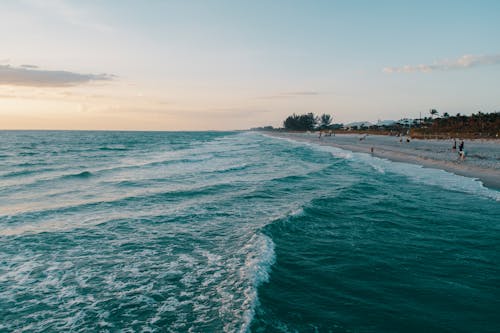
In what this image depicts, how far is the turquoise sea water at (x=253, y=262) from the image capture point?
6.60 metres

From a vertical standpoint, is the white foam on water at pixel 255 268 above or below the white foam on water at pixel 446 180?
below

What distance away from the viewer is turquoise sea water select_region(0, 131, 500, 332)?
660 cm

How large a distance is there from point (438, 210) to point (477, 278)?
7753 mm

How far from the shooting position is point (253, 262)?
941 cm

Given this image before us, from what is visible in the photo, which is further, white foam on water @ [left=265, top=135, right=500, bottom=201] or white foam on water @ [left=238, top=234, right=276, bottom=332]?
white foam on water @ [left=265, top=135, right=500, bottom=201]

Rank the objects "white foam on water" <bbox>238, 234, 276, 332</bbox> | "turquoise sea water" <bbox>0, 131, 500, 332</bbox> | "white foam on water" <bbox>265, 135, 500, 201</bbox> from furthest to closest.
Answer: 1. "white foam on water" <bbox>265, 135, 500, 201</bbox>
2. "white foam on water" <bbox>238, 234, 276, 332</bbox>
3. "turquoise sea water" <bbox>0, 131, 500, 332</bbox>

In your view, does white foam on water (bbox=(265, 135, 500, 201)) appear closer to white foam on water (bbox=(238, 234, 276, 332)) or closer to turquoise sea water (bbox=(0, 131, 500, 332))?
turquoise sea water (bbox=(0, 131, 500, 332))

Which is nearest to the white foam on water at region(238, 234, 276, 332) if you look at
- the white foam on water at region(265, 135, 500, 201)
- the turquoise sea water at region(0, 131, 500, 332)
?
the turquoise sea water at region(0, 131, 500, 332)

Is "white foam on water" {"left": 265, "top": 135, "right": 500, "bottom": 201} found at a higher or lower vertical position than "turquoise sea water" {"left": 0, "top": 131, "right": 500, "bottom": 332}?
higher

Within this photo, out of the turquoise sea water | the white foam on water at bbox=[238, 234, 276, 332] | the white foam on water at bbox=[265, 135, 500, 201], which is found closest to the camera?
the turquoise sea water

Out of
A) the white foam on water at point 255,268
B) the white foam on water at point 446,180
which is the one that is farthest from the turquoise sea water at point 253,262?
the white foam on water at point 446,180

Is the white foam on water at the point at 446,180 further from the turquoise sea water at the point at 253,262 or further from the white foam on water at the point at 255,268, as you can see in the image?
the white foam on water at the point at 255,268

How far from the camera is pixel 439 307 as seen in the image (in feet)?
22.2

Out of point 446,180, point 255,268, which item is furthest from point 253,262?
point 446,180
